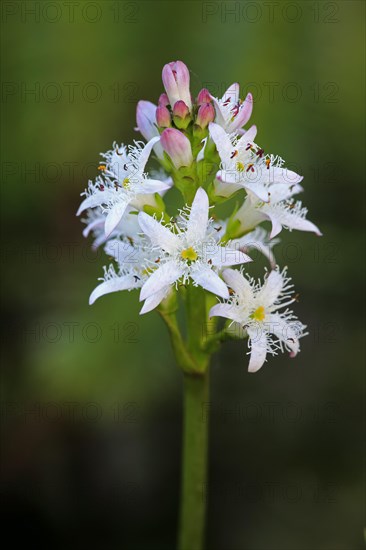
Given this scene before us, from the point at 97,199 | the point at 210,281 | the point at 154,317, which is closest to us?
the point at 210,281

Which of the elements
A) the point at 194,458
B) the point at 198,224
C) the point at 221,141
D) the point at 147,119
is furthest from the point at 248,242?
the point at 194,458

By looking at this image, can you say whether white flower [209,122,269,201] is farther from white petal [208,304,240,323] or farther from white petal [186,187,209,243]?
white petal [208,304,240,323]

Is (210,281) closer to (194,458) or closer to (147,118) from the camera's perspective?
(147,118)

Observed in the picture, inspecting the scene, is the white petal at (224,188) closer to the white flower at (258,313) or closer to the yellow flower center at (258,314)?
the white flower at (258,313)

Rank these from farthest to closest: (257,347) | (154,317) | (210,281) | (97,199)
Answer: (154,317) → (97,199) → (257,347) → (210,281)

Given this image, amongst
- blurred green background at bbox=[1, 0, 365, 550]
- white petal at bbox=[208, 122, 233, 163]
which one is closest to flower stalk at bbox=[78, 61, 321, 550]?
white petal at bbox=[208, 122, 233, 163]

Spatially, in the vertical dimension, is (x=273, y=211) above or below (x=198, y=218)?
above

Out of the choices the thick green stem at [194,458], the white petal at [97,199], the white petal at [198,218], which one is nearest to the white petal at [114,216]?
the white petal at [97,199]

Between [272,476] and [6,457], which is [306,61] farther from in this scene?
[6,457]

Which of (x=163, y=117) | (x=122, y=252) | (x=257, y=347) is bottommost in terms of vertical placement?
(x=257, y=347)
